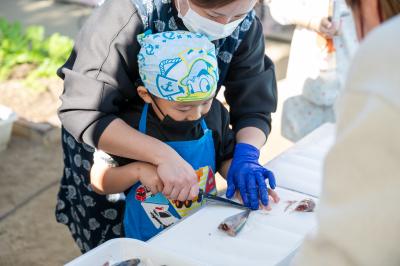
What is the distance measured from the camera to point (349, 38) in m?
3.16

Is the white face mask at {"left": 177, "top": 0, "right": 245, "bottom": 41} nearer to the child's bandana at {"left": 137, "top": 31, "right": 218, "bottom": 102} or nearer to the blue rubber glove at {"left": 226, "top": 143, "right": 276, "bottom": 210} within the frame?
the child's bandana at {"left": 137, "top": 31, "right": 218, "bottom": 102}

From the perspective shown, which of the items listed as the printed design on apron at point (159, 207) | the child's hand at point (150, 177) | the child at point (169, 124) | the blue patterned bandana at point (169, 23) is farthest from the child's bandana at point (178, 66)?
the printed design on apron at point (159, 207)

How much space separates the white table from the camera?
1.66m

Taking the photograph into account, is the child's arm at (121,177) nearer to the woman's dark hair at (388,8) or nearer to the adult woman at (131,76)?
the adult woman at (131,76)

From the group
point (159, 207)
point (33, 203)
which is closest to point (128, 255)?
point (159, 207)

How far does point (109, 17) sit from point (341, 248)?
1.20m

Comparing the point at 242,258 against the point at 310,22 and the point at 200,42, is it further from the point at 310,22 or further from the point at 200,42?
the point at 310,22

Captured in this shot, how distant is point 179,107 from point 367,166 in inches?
40.5

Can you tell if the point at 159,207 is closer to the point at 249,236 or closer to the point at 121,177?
the point at 121,177

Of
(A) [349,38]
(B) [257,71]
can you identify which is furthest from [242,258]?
(A) [349,38]

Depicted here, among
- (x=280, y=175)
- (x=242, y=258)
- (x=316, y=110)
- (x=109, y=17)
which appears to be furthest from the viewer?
(x=316, y=110)

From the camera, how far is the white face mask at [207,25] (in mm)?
1931

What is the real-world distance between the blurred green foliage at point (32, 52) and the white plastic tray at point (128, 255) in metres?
3.21

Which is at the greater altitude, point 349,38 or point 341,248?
point 341,248
